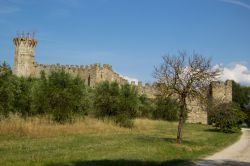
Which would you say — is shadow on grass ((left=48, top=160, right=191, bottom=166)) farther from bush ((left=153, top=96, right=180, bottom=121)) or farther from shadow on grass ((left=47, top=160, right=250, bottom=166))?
bush ((left=153, top=96, right=180, bottom=121))

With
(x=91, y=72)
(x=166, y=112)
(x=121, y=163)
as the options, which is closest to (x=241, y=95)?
(x=166, y=112)

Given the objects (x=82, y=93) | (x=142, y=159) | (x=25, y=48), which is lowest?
(x=142, y=159)

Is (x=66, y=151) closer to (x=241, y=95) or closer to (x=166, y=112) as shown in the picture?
(x=166, y=112)

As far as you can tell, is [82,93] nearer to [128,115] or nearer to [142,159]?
[128,115]

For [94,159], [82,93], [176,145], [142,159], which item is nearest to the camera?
[94,159]

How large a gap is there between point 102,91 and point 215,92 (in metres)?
30.6

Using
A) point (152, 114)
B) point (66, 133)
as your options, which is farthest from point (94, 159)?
point (152, 114)

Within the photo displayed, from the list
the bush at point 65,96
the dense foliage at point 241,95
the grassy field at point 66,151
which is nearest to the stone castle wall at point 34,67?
the bush at point 65,96

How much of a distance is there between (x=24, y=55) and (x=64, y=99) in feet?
90.1

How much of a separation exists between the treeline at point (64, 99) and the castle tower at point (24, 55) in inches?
831

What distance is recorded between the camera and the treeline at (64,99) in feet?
96.4

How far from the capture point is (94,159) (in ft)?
47.7

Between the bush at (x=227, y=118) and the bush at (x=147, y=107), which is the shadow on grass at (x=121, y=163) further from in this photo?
the bush at (x=147, y=107)

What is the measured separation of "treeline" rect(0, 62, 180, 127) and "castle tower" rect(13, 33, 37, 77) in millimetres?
21104
